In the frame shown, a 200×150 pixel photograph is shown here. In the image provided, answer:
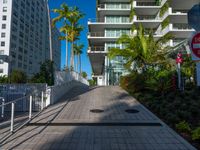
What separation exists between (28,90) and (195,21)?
1126 cm

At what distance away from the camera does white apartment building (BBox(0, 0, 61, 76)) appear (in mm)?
61250

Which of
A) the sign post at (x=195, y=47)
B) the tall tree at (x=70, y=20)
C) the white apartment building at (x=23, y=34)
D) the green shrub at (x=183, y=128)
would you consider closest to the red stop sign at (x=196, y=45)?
the sign post at (x=195, y=47)

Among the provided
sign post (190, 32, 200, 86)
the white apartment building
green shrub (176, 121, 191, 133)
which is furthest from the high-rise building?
sign post (190, 32, 200, 86)

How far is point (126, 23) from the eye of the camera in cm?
3719

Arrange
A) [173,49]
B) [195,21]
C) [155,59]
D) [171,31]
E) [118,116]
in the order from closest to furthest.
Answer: [195,21]
[118,116]
[155,59]
[173,49]
[171,31]

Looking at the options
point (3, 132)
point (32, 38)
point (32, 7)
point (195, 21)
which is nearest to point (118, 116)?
point (3, 132)

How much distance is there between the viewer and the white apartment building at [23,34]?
201 ft

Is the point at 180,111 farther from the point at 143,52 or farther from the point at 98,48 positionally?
the point at 98,48

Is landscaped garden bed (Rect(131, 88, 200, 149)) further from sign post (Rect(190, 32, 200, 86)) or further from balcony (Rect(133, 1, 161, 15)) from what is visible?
balcony (Rect(133, 1, 161, 15))

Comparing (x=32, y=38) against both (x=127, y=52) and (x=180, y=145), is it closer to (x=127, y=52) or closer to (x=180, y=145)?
(x=127, y=52)

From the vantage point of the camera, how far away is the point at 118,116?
30.0 ft

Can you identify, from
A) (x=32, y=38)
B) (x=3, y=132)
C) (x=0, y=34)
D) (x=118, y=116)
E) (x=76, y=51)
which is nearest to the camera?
(x=3, y=132)

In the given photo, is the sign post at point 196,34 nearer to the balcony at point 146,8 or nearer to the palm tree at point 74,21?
the palm tree at point 74,21

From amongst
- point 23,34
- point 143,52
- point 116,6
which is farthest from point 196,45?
point 23,34
